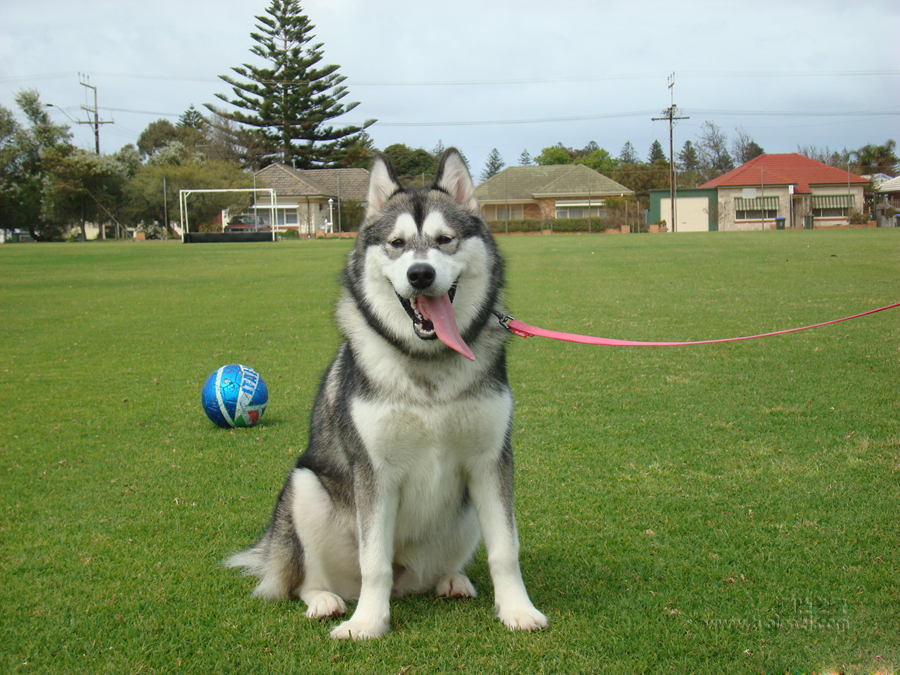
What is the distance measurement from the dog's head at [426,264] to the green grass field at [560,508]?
1402 millimetres

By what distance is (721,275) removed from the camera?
20.3 metres

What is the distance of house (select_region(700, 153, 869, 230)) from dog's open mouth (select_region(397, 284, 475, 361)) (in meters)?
70.0

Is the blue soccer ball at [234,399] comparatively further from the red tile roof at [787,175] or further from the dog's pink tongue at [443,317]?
the red tile roof at [787,175]

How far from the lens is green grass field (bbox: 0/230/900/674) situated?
3.33 meters

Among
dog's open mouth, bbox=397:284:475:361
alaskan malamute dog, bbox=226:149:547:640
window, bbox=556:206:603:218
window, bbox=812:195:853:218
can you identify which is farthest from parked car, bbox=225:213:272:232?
dog's open mouth, bbox=397:284:475:361

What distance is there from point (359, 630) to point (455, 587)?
0.65 metres

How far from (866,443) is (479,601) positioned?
13.1 ft

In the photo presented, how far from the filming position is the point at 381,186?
12.4ft

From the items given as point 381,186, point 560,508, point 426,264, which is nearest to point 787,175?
point 560,508

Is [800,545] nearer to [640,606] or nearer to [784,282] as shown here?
[640,606]

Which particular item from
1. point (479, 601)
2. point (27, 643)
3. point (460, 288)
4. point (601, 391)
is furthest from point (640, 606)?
point (601, 391)

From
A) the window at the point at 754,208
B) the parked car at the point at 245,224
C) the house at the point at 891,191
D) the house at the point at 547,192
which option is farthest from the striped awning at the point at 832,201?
the parked car at the point at 245,224

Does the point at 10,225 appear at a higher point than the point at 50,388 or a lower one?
higher

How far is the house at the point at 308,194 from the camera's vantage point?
230ft
